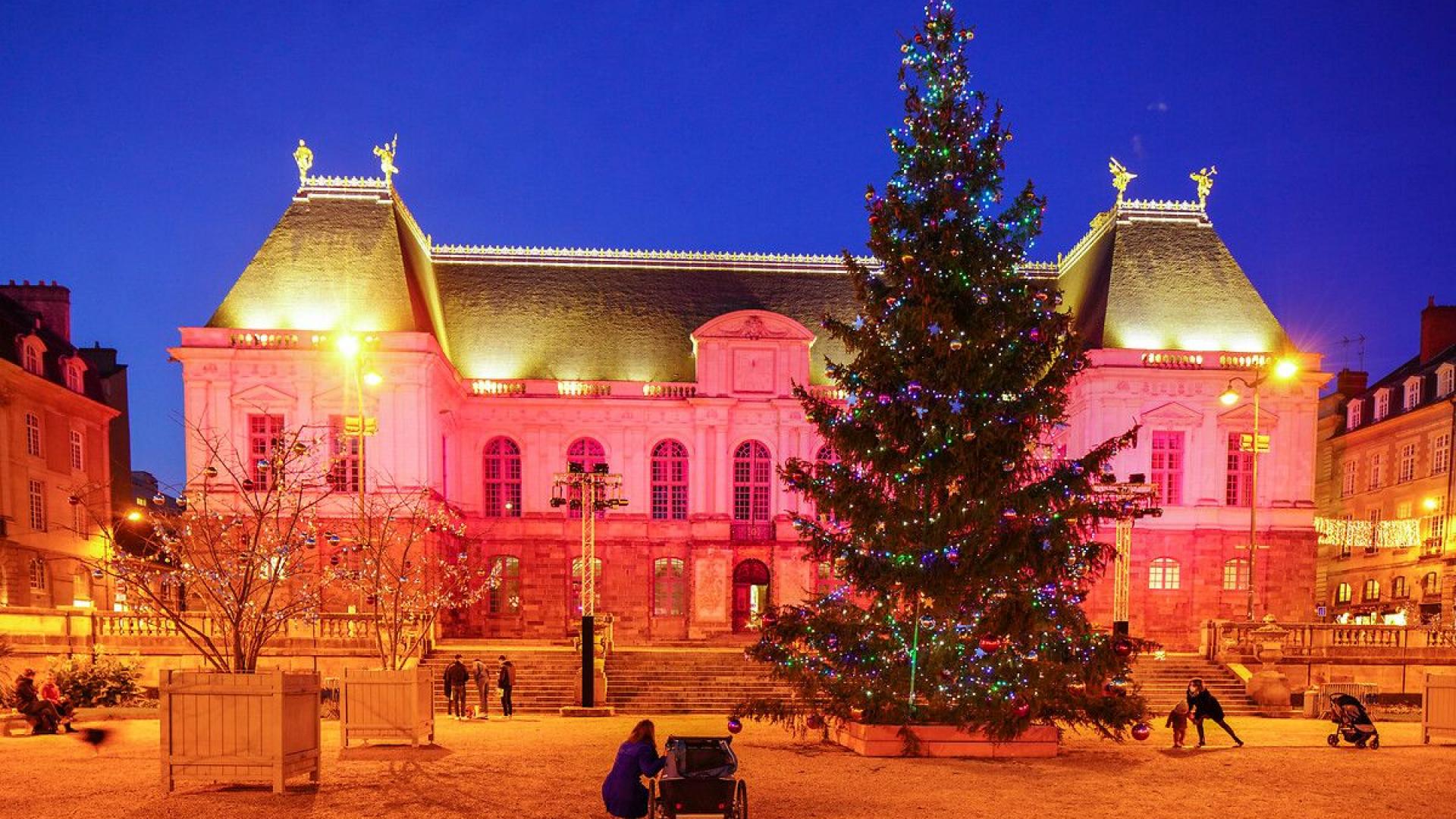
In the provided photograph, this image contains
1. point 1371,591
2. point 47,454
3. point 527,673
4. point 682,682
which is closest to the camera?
point 527,673

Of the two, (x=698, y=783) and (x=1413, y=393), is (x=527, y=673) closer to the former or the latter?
(x=698, y=783)

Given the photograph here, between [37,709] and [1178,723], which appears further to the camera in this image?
[37,709]

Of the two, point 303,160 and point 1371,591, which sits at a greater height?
point 303,160

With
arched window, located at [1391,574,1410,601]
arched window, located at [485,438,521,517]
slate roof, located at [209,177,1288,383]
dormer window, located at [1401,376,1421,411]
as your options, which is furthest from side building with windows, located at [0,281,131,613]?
dormer window, located at [1401,376,1421,411]

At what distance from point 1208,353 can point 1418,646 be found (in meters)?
11.2

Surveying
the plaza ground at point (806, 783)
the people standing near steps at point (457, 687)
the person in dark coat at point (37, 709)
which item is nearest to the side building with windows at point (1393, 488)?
the plaza ground at point (806, 783)

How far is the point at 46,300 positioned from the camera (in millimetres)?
34312

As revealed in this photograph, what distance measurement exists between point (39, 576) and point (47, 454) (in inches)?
159

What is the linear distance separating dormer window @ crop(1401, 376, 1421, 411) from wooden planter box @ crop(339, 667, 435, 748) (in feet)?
120

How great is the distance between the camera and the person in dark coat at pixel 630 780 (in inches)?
345

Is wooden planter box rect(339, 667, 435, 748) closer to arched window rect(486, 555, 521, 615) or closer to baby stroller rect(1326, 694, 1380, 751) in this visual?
baby stroller rect(1326, 694, 1380, 751)

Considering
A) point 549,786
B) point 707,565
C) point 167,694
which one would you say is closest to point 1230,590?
point 707,565

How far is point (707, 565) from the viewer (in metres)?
33.7

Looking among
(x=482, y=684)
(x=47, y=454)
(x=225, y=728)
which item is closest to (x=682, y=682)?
(x=482, y=684)
